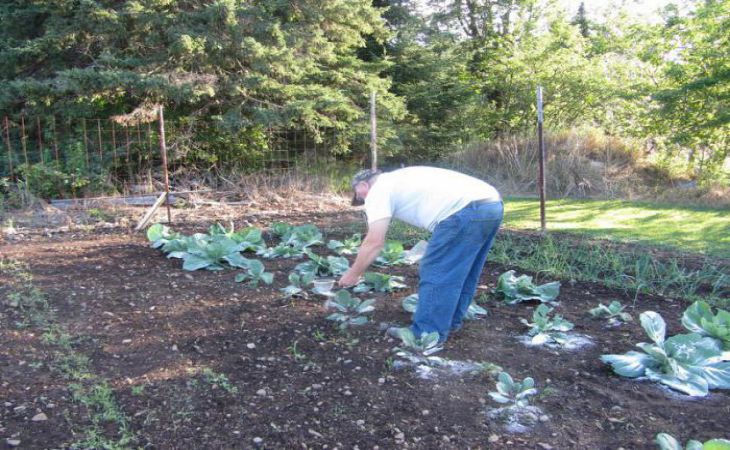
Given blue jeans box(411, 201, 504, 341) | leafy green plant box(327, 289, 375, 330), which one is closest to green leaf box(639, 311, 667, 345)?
blue jeans box(411, 201, 504, 341)

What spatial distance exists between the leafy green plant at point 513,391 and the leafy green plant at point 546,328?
0.65 metres

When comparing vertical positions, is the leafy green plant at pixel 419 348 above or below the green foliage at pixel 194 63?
below

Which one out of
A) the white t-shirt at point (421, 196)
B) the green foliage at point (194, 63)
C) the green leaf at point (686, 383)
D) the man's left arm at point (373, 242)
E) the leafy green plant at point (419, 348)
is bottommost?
the green leaf at point (686, 383)

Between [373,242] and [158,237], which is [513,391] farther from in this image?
[158,237]

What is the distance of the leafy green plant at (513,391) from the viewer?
247 centimetres

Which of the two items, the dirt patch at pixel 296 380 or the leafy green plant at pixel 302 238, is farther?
the leafy green plant at pixel 302 238

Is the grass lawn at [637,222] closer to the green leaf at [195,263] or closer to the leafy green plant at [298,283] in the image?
the leafy green plant at [298,283]

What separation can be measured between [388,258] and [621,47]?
494 inches

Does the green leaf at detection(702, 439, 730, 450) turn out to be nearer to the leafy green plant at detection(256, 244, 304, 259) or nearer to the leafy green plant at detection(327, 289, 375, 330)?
the leafy green plant at detection(327, 289, 375, 330)

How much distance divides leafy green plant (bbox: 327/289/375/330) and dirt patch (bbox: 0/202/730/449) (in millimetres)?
74

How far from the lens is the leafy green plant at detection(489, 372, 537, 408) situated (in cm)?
247

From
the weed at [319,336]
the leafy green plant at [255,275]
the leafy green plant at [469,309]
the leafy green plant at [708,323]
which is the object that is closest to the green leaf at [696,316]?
the leafy green plant at [708,323]

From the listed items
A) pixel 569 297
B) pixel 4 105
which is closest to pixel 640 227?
pixel 569 297

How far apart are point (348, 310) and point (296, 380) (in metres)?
0.95
